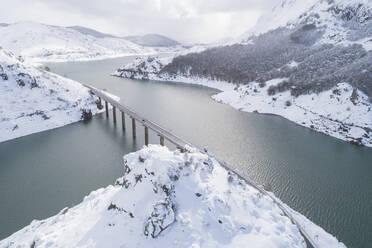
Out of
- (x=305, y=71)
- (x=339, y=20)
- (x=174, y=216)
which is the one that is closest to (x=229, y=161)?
(x=174, y=216)

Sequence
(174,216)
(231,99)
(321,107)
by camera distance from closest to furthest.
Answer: (174,216)
(321,107)
(231,99)

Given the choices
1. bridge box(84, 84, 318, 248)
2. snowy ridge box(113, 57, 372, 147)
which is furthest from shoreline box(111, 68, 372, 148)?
bridge box(84, 84, 318, 248)

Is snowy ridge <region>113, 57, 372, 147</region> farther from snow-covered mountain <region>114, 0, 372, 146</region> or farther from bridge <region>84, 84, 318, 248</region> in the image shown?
bridge <region>84, 84, 318, 248</region>

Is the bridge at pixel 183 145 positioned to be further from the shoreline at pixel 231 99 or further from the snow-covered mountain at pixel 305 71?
the snow-covered mountain at pixel 305 71

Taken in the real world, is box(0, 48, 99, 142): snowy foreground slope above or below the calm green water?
above

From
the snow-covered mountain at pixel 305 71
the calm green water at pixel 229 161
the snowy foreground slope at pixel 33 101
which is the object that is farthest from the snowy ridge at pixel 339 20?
the snowy foreground slope at pixel 33 101

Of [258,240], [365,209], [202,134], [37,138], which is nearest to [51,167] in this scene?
[37,138]

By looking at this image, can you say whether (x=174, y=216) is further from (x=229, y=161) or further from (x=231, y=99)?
(x=231, y=99)

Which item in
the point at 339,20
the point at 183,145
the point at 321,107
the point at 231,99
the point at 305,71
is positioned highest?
the point at 339,20
